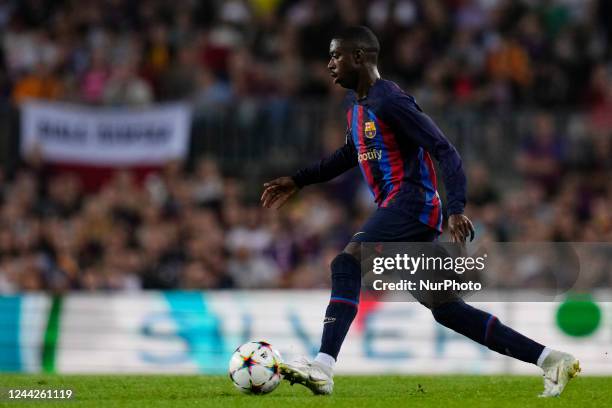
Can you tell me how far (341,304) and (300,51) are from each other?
10366 mm

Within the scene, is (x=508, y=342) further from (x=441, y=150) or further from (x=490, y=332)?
(x=441, y=150)

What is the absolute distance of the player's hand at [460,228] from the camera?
779cm

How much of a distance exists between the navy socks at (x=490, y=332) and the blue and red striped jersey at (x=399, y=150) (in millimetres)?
526

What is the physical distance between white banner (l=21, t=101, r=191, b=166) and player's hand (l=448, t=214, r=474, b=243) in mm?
9802

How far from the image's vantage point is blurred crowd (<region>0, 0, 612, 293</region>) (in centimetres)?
1568

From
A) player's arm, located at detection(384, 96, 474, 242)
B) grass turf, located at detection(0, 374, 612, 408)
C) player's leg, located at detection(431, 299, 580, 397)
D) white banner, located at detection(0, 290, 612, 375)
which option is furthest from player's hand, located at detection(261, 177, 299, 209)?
white banner, located at detection(0, 290, 612, 375)

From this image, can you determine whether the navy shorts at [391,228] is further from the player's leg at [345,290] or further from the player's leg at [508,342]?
the player's leg at [508,342]

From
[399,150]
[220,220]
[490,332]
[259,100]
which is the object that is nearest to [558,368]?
[490,332]

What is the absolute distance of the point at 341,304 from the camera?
8242mm

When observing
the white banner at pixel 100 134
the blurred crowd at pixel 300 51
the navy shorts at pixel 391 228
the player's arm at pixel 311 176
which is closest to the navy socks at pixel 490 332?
the navy shorts at pixel 391 228

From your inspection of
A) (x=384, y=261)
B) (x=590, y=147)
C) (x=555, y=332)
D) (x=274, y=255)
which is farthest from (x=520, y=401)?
(x=590, y=147)

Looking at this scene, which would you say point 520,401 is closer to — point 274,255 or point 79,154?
point 274,255

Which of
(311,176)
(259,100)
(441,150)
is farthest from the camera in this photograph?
(259,100)

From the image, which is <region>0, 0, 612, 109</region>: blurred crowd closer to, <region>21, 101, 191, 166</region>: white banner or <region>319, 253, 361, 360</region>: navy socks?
<region>21, 101, 191, 166</region>: white banner
